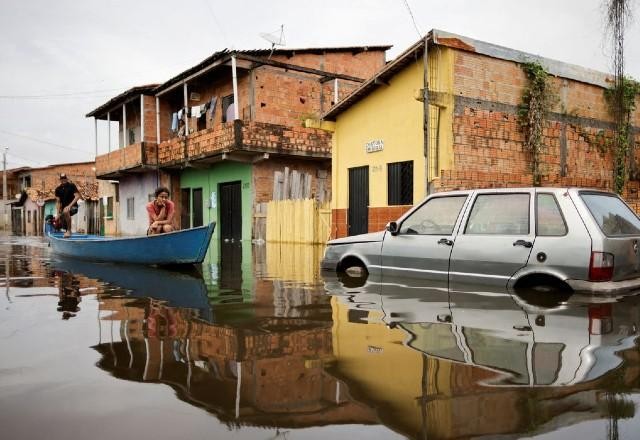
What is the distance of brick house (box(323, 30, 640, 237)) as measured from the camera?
40.9 feet

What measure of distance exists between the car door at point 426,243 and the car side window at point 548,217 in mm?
913

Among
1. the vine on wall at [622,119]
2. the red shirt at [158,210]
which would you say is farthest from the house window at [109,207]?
the vine on wall at [622,119]

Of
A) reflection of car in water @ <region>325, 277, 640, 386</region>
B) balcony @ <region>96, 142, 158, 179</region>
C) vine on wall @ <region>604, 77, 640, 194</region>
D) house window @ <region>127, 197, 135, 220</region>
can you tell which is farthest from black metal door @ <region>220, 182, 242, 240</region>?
reflection of car in water @ <region>325, 277, 640, 386</region>

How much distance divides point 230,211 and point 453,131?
38.8ft

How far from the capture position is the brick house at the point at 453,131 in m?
12.5

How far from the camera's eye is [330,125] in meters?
16.0

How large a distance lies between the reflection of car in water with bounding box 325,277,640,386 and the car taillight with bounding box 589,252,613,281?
0.29m

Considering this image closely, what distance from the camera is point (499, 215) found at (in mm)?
6043

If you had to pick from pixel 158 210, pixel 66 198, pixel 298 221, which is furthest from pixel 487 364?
pixel 298 221

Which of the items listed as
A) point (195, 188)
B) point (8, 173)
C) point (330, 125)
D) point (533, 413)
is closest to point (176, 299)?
point (533, 413)

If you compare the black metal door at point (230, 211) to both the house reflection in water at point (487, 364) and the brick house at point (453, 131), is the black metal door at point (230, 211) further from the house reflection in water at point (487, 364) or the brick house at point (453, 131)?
the house reflection in water at point (487, 364)

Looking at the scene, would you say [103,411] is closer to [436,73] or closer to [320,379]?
[320,379]

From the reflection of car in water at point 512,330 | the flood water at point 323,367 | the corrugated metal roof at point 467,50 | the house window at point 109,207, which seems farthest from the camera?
the house window at point 109,207

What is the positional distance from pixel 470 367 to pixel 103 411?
207 centimetres
